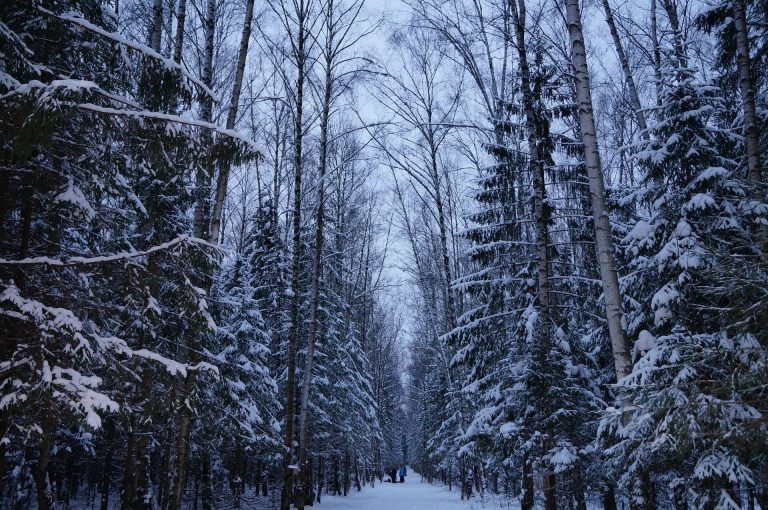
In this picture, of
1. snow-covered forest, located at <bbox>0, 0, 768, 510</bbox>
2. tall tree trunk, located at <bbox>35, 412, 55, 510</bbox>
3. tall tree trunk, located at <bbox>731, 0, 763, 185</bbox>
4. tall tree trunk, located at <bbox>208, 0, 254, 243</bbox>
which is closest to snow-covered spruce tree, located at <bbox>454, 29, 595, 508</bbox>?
snow-covered forest, located at <bbox>0, 0, 768, 510</bbox>

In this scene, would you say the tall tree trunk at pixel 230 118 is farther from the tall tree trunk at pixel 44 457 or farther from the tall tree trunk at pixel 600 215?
the tall tree trunk at pixel 600 215

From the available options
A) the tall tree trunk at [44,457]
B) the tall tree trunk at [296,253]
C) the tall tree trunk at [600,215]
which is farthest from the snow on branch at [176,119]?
the tall tree trunk at [296,253]

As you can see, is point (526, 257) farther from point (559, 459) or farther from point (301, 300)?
point (301, 300)

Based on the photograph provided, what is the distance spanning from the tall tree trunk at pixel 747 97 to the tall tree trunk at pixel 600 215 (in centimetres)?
319

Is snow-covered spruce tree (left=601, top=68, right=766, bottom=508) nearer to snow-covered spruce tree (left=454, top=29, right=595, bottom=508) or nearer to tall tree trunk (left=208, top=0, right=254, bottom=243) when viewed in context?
snow-covered spruce tree (left=454, top=29, right=595, bottom=508)

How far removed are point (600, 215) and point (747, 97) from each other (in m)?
4.49

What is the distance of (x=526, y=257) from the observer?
13.1 meters

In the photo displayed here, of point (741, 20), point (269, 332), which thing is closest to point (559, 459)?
point (741, 20)

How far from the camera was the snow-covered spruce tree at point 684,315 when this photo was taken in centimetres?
586

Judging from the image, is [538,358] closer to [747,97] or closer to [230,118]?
[747,97]

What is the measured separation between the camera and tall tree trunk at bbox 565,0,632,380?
7.18 meters

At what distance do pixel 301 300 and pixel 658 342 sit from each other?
53.3 feet

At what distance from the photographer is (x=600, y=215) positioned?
755 centimetres

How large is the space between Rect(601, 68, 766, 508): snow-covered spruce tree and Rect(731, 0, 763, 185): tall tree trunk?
36cm
